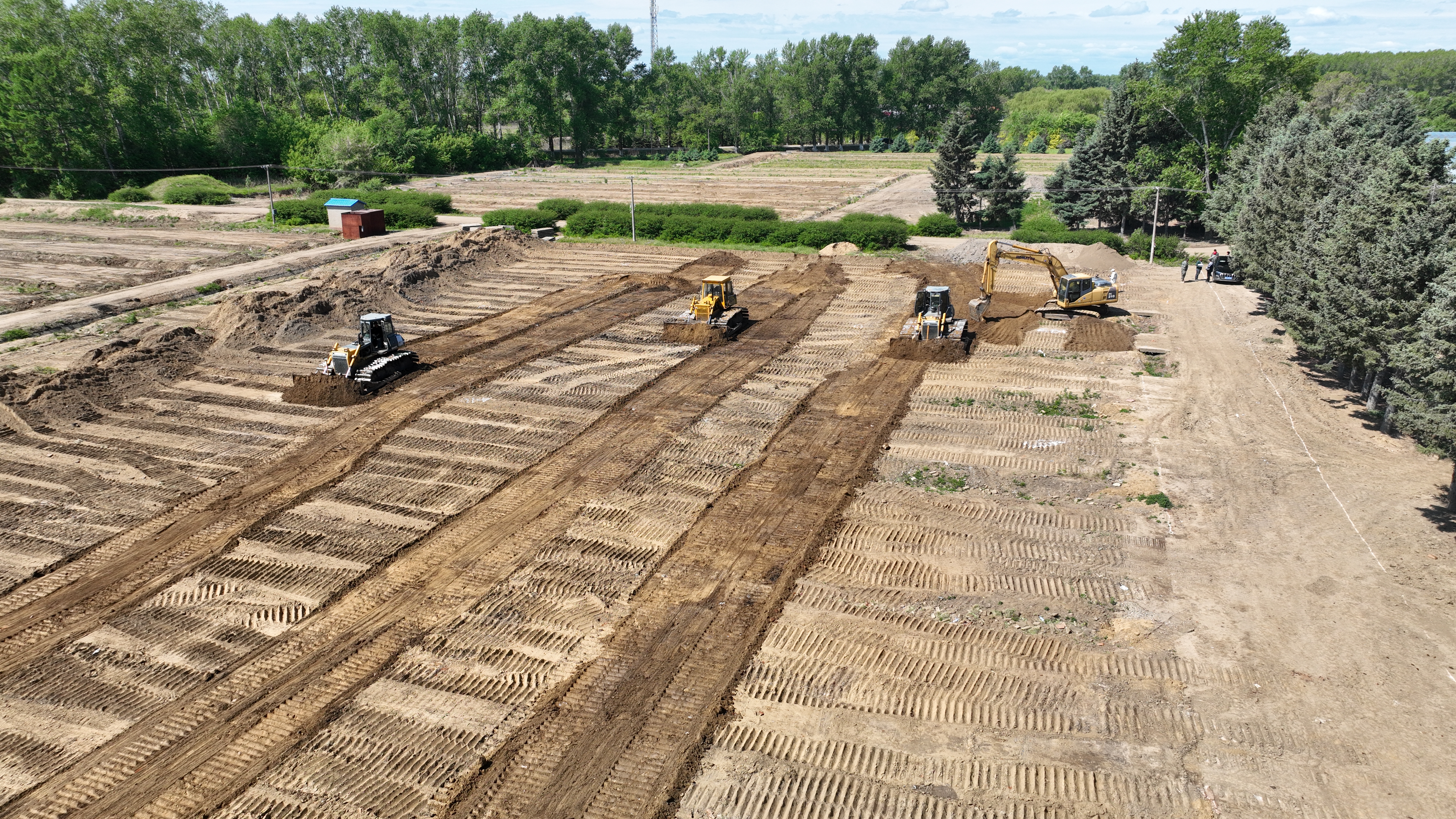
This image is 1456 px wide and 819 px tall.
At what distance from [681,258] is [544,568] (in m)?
30.5

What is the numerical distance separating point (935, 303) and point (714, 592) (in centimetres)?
1627

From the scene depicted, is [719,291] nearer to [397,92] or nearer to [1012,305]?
[1012,305]

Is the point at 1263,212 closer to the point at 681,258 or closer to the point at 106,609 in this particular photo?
the point at 681,258

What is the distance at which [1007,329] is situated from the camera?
3094 cm

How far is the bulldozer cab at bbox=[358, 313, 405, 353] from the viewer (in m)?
25.3

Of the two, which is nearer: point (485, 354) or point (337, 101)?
point (485, 354)

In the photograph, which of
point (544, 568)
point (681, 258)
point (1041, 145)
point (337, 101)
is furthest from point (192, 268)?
point (1041, 145)

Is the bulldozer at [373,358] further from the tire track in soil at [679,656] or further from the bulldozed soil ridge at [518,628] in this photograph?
the tire track in soil at [679,656]

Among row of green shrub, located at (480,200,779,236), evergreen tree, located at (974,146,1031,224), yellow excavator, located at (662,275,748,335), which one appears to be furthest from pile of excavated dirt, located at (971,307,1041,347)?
evergreen tree, located at (974,146,1031,224)


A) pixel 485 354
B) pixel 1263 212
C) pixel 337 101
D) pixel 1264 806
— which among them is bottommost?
pixel 1264 806

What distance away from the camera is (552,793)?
1098cm

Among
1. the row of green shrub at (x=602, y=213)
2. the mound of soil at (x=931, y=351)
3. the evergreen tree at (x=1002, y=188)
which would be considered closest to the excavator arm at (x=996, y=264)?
the mound of soil at (x=931, y=351)

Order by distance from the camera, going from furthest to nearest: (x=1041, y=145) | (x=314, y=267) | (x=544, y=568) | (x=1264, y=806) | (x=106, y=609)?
(x=1041, y=145) < (x=314, y=267) < (x=544, y=568) < (x=106, y=609) < (x=1264, y=806)

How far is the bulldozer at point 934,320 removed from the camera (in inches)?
1111
